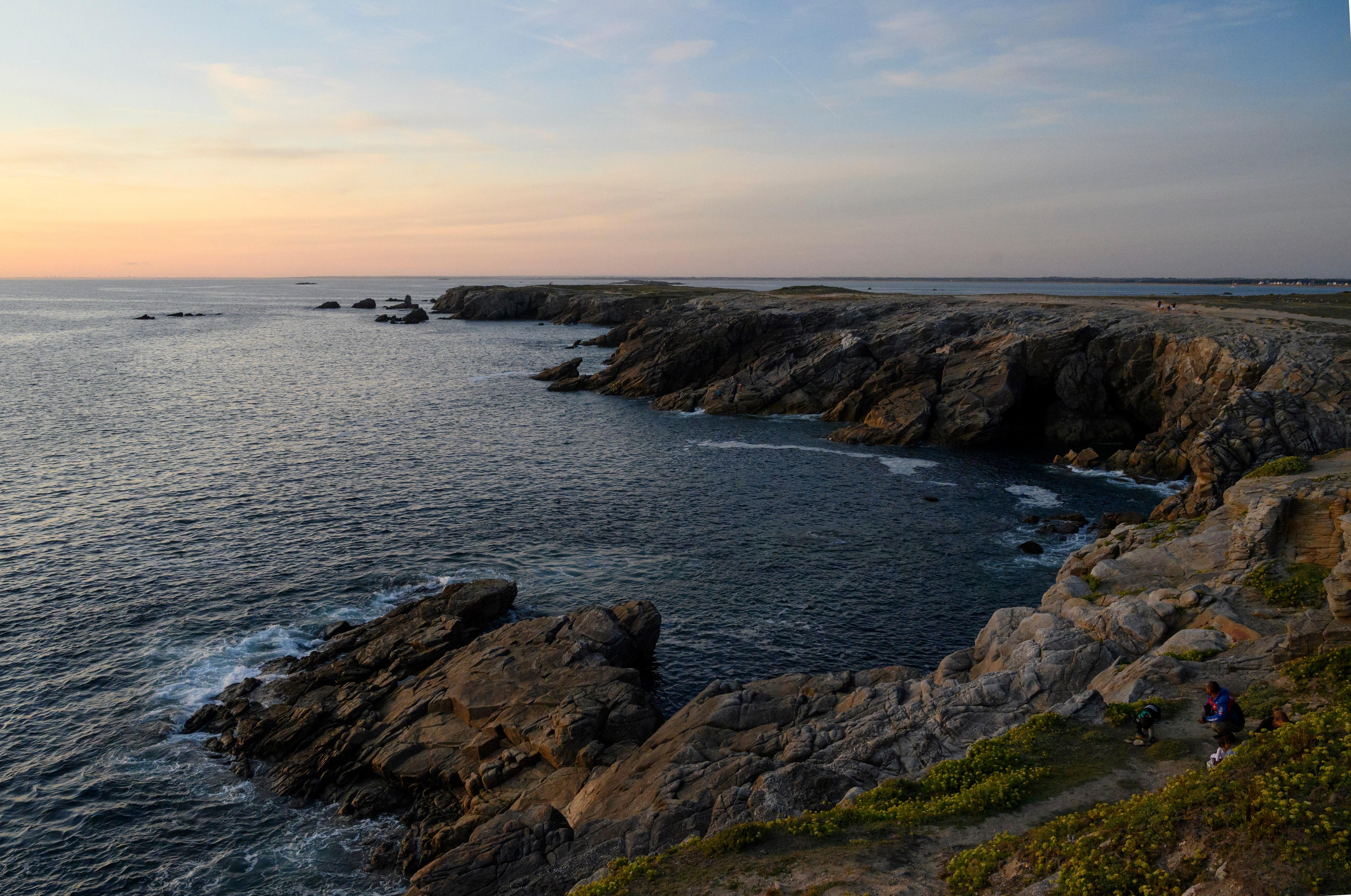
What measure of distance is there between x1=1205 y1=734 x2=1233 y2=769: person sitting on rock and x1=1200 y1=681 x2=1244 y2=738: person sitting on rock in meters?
0.07

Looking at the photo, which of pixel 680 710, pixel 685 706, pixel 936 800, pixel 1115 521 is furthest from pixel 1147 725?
pixel 1115 521

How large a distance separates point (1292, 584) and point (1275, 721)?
1282 cm

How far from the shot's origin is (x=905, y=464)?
3004 inches

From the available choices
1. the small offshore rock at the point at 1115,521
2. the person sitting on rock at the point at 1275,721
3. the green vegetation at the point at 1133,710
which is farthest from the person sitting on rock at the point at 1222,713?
the small offshore rock at the point at 1115,521

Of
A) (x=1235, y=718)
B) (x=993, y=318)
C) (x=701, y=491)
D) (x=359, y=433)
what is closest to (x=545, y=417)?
(x=359, y=433)

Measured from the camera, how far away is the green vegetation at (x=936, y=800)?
20.1 m

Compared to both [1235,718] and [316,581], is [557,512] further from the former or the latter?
[1235,718]

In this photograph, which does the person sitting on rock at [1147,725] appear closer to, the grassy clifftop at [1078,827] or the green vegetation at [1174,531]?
the grassy clifftop at [1078,827]

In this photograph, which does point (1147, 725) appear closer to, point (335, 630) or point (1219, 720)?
point (1219, 720)

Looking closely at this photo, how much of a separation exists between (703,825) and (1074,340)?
82.6m

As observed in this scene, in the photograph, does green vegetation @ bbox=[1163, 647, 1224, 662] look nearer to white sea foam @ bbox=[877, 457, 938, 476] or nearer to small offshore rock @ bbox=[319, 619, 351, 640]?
small offshore rock @ bbox=[319, 619, 351, 640]

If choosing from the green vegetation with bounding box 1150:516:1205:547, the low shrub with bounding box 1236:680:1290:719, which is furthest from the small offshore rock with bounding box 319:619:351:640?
the green vegetation with bounding box 1150:516:1205:547

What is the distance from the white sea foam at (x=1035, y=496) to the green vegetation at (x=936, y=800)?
43.8 m

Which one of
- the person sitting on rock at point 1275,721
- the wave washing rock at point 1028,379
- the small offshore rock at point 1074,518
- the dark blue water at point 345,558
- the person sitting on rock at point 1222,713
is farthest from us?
the wave washing rock at point 1028,379
